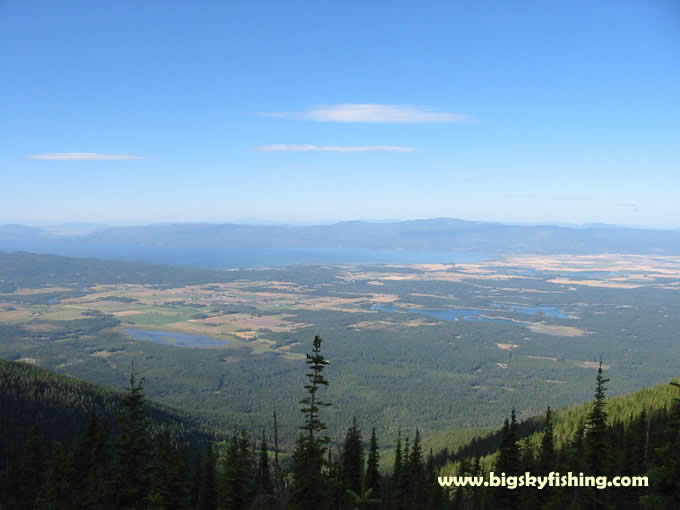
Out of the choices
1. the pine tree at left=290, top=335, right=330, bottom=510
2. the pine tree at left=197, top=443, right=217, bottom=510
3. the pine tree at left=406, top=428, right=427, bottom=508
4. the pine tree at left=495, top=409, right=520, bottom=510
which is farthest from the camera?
the pine tree at left=406, top=428, right=427, bottom=508

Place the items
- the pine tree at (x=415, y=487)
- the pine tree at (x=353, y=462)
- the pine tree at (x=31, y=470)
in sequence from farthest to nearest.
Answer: the pine tree at (x=31, y=470) < the pine tree at (x=353, y=462) < the pine tree at (x=415, y=487)

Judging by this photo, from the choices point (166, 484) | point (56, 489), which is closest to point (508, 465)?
point (166, 484)

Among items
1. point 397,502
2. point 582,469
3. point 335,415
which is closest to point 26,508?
point 397,502

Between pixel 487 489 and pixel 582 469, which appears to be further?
pixel 487 489

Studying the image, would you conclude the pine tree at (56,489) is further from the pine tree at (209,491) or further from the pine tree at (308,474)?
the pine tree at (308,474)

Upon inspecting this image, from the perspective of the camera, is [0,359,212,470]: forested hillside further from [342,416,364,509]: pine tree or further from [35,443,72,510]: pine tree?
[342,416,364,509]: pine tree

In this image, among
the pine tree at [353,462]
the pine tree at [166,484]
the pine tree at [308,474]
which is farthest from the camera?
the pine tree at [353,462]

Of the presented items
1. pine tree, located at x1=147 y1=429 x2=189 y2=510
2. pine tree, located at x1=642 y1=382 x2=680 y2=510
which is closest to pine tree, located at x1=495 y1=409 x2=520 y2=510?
pine tree, located at x1=642 y1=382 x2=680 y2=510

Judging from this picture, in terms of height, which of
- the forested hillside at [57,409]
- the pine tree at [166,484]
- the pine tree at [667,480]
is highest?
the pine tree at [667,480]

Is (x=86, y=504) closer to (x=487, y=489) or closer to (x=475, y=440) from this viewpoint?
(x=487, y=489)

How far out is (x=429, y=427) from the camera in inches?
7569

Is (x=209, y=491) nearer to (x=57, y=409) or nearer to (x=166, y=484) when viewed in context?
(x=166, y=484)

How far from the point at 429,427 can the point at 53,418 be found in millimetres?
120843

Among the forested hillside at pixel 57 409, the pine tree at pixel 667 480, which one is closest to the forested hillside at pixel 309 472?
the pine tree at pixel 667 480
